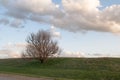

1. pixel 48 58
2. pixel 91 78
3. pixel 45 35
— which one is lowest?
pixel 91 78

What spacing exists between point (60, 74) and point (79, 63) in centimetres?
1510

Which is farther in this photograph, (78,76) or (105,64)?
(105,64)

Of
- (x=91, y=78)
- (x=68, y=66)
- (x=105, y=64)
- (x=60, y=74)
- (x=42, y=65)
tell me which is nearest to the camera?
(x=91, y=78)

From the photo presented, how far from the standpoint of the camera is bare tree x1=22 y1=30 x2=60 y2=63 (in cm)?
6631

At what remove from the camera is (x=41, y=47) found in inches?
2635

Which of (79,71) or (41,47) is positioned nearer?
(79,71)

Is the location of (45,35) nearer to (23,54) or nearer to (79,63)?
(23,54)

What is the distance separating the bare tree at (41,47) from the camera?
6631 cm

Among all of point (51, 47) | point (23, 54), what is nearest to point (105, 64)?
point (51, 47)

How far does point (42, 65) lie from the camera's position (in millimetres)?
63469

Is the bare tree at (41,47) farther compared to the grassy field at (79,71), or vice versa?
the bare tree at (41,47)

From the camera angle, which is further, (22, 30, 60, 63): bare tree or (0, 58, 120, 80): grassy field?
(22, 30, 60, 63): bare tree

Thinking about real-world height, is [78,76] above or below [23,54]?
below

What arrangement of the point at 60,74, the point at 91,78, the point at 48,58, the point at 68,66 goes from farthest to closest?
the point at 48,58 < the point at 68,66 < the point at 60,74 < the point at 91,78
